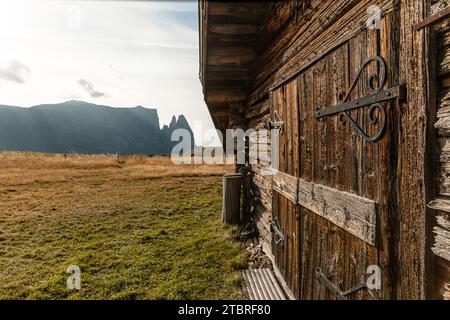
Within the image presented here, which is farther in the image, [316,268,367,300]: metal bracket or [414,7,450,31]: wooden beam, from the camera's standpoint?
[316,268,367,300]: metal bracket

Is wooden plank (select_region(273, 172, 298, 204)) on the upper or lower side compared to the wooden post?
upper

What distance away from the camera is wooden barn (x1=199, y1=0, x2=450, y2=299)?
4.22 feet

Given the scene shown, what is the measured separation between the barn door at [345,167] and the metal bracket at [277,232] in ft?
0.76

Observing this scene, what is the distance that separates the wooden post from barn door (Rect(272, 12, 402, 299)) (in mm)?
2971

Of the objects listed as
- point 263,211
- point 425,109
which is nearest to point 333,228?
point 425,109

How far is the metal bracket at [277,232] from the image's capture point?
11.1ft

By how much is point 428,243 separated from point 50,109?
6419 inches

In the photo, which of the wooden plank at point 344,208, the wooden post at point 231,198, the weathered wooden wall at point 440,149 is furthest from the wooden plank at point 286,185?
the wooden post at point 231,198

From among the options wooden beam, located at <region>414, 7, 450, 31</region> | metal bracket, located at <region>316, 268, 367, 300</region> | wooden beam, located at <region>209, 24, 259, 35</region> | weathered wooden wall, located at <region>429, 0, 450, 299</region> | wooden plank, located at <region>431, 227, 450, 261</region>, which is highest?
wooden beam, located at <region>209, 24, 259, 35</region>

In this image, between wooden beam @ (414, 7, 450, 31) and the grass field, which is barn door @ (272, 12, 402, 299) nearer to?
wooden beam @ (414, 7, 450, 31)

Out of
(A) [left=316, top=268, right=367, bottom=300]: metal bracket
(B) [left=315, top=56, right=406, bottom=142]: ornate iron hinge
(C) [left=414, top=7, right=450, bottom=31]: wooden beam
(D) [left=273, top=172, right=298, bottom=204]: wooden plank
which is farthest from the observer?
(D) [left=273, top=172, right=298, bottom=204]: wooden plank

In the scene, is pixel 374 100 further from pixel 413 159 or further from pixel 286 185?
pixel 286 185

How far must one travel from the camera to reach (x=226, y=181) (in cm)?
599

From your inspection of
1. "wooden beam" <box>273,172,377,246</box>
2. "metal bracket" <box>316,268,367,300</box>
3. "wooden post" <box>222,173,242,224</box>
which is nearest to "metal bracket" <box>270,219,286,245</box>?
"wooden beam" <box>273,172,377,246</box>
